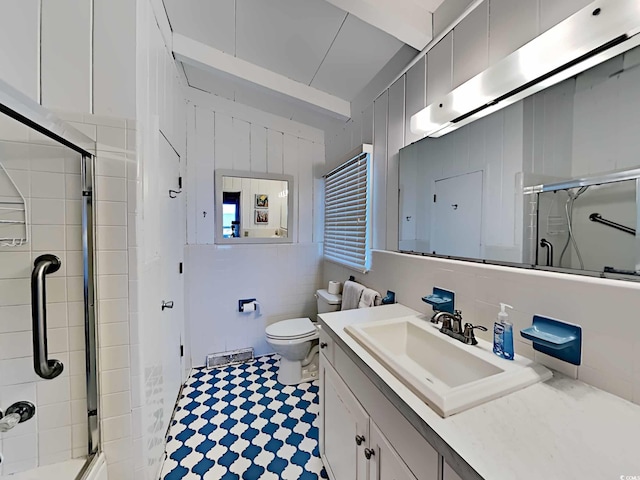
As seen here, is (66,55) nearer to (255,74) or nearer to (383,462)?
(255,74)

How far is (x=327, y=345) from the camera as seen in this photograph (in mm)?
1336

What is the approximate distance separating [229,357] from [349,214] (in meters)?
1.73

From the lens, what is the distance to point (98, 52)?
1.08 meters

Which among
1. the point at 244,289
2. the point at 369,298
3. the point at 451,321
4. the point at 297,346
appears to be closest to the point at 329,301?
the point at 297,346

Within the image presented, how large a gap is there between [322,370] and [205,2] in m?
2.11

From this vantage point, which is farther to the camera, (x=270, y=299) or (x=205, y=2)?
(x=270, y=299)

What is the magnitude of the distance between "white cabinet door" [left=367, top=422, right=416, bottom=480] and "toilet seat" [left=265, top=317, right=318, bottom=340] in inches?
48.6

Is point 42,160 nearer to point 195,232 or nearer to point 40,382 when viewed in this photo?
point 40,382

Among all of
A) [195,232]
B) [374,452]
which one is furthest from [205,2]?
[374,452]

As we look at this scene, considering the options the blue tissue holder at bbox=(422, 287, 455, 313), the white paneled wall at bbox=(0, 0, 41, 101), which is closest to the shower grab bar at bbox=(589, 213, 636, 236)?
the blue tissue holder at bbox=(422, 287, 455, 313)

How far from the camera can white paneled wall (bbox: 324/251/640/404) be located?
27.9 inches

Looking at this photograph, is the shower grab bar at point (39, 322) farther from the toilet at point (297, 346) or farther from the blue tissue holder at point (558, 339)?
the blue tissue holder at point (558, 339)

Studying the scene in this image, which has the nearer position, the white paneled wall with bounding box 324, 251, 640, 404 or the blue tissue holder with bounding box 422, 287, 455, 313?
the white paneled wall with bounding box 324, 251, 640, 404

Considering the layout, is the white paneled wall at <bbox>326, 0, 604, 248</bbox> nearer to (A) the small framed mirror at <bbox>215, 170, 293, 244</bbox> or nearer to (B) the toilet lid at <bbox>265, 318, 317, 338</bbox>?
(B) the toilet lid at <bbox>265, 318, 317, 338</bbox>
